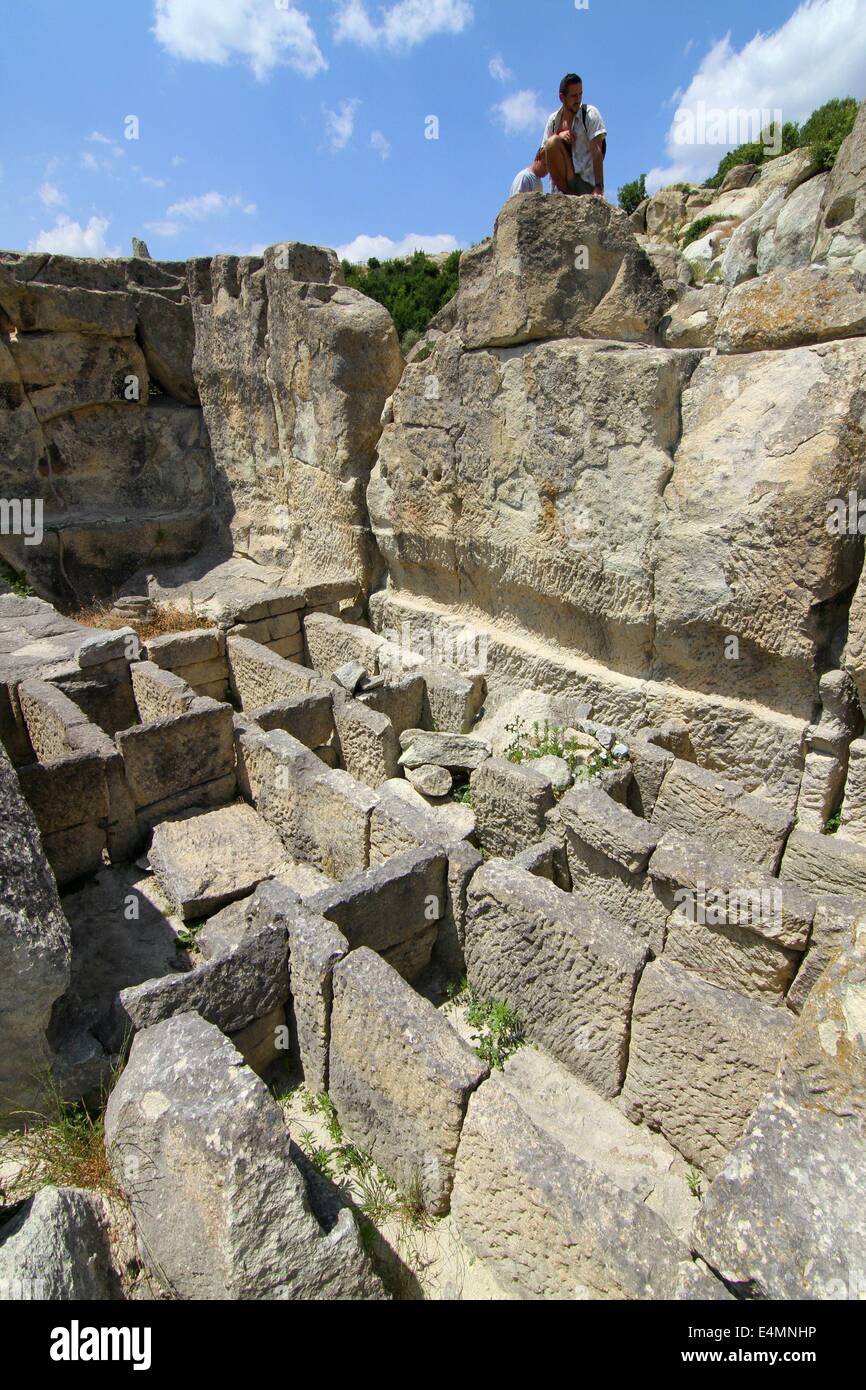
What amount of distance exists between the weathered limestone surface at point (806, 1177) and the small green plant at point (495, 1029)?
5.31 ft

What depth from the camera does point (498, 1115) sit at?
2795mm

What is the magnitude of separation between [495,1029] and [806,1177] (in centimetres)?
189

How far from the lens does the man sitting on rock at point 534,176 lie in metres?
6.86

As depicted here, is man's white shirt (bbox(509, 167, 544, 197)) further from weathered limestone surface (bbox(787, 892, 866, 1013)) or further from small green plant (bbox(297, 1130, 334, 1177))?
small green plant (bbox(297, 1130, 334, 1177))

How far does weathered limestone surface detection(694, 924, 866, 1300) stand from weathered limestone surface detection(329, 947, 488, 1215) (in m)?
1.00

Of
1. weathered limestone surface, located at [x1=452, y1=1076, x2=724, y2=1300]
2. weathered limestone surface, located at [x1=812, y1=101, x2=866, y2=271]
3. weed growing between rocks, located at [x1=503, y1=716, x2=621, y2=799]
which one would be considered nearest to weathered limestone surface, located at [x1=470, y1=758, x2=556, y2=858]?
weed growing between rocks, located at [x1=503, y1=716, x2=621, y2=799]

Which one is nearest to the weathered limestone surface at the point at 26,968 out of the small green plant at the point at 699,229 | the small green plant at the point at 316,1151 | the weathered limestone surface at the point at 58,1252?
the weathered limestone surface at the point at 58,1252

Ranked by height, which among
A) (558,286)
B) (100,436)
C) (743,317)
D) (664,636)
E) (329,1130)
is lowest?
(329,1130)

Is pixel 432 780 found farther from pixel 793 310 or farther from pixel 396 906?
pixel 793 310

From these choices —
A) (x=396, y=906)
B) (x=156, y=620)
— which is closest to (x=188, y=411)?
(x=156, y=620)

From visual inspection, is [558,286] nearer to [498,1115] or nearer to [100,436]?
[498,1115]

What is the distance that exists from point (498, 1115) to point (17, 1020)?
191 centimetres

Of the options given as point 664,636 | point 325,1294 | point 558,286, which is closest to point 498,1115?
point 325,1294

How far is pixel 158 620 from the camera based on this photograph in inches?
367
